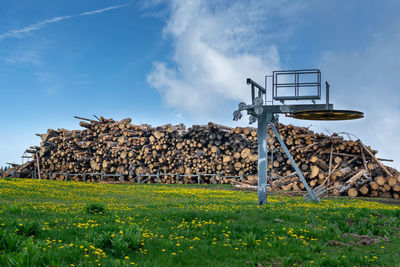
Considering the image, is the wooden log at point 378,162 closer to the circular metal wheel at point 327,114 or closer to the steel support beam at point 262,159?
the circular metal wheel at point 327,114

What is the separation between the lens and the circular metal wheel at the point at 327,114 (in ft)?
44.1

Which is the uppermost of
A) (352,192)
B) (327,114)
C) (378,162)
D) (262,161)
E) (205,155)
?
(327,114)

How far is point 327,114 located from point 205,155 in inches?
669

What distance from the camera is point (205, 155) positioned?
99.2ft

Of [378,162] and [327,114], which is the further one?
[378,162]

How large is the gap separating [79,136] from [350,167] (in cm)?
2650

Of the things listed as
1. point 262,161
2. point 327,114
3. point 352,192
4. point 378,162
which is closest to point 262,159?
point 262,161

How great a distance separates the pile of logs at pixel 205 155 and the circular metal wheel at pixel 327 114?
2.03 metres

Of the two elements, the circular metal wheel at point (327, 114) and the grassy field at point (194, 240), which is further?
the circular metal wheel at point (327, 114)

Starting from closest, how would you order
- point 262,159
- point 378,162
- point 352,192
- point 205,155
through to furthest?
1. point 262,159
2. point 352,192
3. point 378,162
4. point 205,155

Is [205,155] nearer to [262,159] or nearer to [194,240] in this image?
[262,159]

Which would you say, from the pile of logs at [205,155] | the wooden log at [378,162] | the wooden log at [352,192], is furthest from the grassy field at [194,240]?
the wooden log at [378,162]

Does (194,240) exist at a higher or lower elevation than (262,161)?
lower

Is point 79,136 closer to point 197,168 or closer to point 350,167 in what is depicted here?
point 197,168
